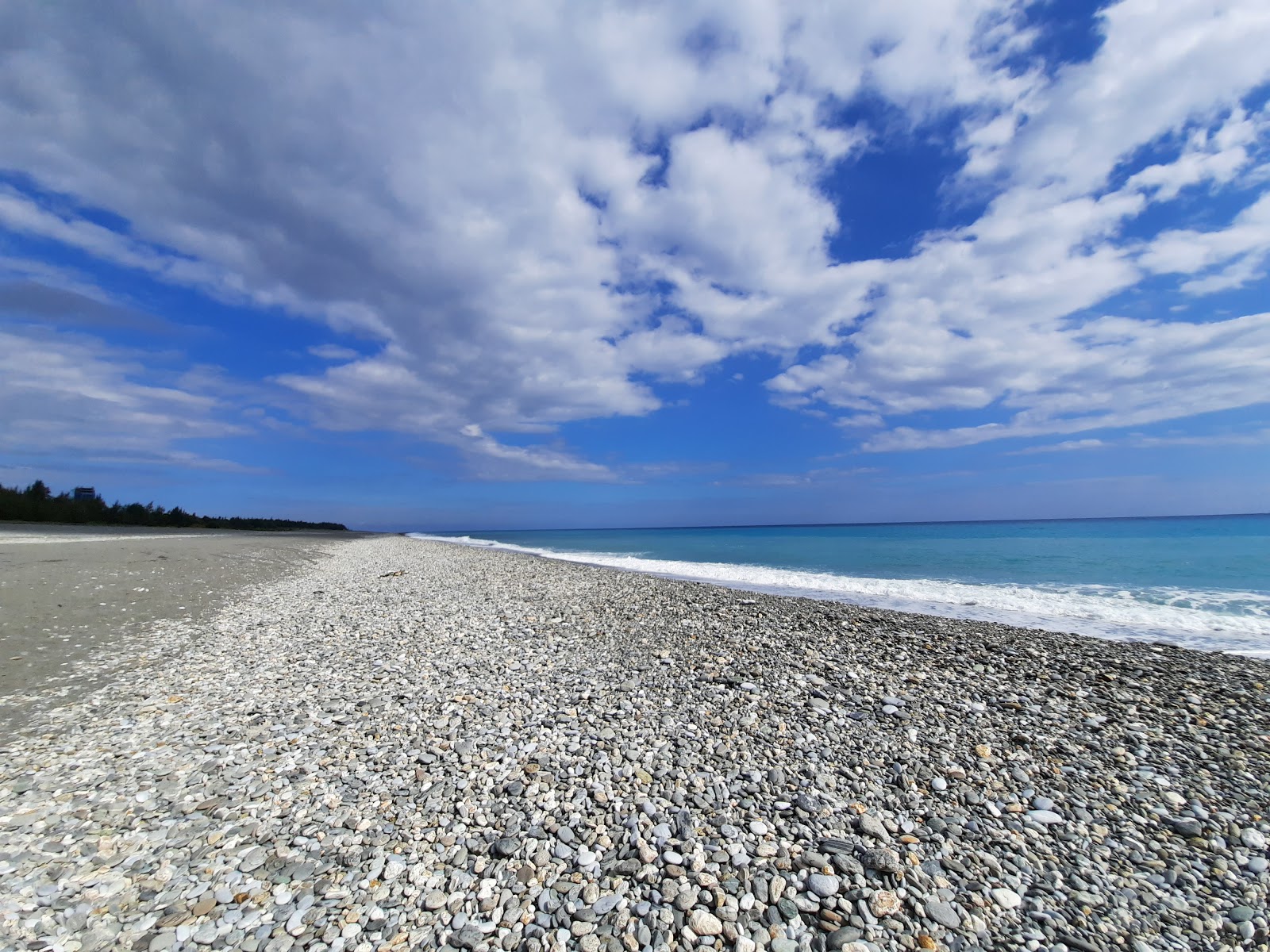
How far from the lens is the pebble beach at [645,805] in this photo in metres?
2.97

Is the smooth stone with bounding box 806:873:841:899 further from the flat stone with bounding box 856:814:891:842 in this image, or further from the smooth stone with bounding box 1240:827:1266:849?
the smooth stone with bounding box 1240:827:1266:849

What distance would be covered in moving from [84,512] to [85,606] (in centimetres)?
5870

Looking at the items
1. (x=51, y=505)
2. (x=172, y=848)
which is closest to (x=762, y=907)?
(x=172, y=848)

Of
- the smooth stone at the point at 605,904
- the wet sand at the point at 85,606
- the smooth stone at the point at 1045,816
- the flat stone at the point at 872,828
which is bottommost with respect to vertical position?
A: the smooth stone at the point at 605,904

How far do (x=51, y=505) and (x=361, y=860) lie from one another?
6866 centimetres

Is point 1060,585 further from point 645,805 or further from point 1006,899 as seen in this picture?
point 645,805

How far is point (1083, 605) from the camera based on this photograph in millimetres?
13812

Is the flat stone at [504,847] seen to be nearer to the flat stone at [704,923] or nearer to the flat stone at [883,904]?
the flat stone at [704,923]

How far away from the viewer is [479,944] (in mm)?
2820

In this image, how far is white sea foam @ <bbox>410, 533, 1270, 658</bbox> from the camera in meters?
10.5

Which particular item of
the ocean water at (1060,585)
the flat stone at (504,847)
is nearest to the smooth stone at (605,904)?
the flat stone at (504,847)

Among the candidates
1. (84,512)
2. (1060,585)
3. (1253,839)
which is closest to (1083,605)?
(1060,585)

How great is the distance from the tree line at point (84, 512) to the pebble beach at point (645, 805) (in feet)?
197

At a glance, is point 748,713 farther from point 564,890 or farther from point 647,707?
point 564,890
